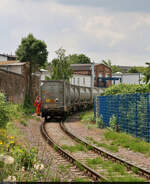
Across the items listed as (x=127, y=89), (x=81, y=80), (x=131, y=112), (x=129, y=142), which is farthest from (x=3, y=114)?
(x=81, y=80)

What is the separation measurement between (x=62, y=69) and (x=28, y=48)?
255 inches

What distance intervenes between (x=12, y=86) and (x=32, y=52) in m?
13.7

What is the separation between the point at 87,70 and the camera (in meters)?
78.8

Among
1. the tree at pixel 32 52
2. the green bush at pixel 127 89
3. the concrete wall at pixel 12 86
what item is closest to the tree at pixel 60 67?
the tree at pixel 32 52

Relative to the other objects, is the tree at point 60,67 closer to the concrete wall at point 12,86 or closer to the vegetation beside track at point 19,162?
the concrete wall at point 12,86

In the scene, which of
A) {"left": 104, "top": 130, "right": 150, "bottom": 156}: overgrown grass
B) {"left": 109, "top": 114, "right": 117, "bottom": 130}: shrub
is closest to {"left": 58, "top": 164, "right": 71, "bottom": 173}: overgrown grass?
{"left": 104, "top": 130, "right": 150, "bottom": 156}: overgrown grass

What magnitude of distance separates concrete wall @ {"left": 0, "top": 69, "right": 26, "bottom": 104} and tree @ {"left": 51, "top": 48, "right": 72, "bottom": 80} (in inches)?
402

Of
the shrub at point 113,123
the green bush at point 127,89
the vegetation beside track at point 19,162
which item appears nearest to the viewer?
the vegetation beside track at point 19,162

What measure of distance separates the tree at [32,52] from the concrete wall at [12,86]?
7615 millimetres

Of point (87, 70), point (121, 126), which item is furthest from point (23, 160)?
point (87, 70)

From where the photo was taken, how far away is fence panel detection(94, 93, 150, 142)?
1340 cm

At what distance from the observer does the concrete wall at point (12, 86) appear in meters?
27.6

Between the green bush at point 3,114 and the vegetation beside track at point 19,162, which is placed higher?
the green bush at point 3,114

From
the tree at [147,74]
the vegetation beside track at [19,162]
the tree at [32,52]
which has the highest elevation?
the tree at [32,52]
